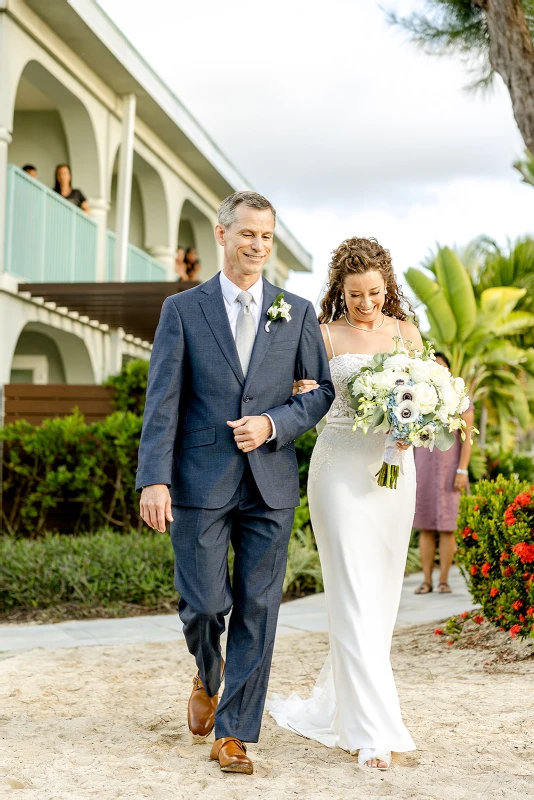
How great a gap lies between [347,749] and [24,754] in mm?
1371

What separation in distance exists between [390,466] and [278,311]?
2.85 ft

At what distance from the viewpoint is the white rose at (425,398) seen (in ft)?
13.7

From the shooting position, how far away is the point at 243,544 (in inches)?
160

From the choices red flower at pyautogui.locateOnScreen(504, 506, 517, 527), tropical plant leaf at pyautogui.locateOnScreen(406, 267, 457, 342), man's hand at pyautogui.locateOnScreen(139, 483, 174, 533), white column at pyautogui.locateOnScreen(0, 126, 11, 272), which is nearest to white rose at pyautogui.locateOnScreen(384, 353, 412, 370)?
man's hand at pyautogui.locateOnScreen(139, 483, 174, 533)

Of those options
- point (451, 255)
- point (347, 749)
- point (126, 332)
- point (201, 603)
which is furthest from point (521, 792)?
point (126, 332)

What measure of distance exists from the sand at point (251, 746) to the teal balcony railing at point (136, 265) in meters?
9.80

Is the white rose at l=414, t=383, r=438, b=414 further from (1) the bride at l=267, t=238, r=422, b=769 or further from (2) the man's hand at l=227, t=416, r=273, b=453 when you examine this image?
(2) the man's hand at l=227, t=416, r=273, b=453

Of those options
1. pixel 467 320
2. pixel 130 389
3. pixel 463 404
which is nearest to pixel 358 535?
pixel 463 404

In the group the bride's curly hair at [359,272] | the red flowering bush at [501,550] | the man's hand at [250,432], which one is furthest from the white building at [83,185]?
the man's hand at [250,432]

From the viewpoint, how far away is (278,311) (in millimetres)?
4105

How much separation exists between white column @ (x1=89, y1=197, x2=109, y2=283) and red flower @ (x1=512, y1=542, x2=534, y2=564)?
10043 mm

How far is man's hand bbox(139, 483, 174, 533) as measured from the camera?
12.7ft

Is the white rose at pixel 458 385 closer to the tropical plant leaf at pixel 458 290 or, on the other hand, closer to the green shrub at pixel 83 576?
the green shrub at pixel 83 576

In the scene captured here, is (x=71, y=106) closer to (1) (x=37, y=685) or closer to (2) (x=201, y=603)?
(1) (x=37, y=685)
